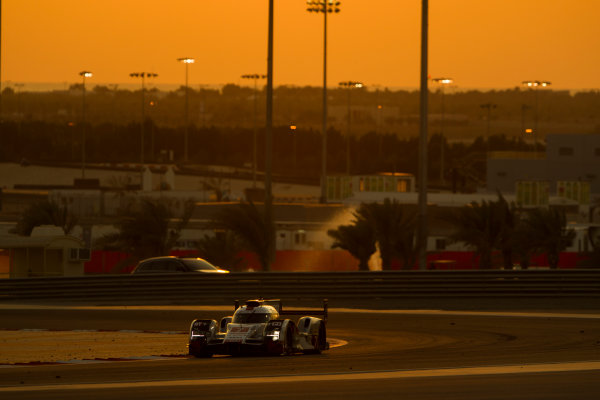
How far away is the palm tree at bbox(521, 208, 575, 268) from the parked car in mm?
23347

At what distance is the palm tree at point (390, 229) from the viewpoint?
49.1m

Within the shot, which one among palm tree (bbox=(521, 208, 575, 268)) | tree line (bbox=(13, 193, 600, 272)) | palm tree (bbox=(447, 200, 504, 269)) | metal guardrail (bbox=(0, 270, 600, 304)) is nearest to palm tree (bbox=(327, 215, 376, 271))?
tree line (bbox=(13, 193, 600, 272))

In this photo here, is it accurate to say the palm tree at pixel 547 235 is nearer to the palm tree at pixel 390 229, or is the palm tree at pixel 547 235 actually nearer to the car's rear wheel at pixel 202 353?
the palm tree at pixel 390 229

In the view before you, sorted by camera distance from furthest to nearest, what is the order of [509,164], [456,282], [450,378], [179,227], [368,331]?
[509,164] < [179,227] < [456,282] < [368,331] < [450,378]

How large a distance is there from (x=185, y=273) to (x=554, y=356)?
1710cm

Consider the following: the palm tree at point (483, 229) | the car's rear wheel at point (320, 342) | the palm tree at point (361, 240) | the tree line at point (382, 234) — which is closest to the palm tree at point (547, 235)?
the tree line at point (382, 234)

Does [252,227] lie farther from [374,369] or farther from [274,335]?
[374,369]

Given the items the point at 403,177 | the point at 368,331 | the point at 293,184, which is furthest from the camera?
the point at 293,184

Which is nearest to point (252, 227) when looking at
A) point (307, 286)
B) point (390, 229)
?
point (390, 229)

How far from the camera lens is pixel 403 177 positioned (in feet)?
323

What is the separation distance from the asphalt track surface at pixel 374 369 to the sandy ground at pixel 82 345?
0.14 meters

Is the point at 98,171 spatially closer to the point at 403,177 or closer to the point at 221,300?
the point at 403,177

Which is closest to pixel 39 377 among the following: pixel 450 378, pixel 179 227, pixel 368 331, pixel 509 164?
pixel 450 378

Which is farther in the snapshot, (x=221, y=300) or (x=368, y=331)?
(x=221, y=300)
